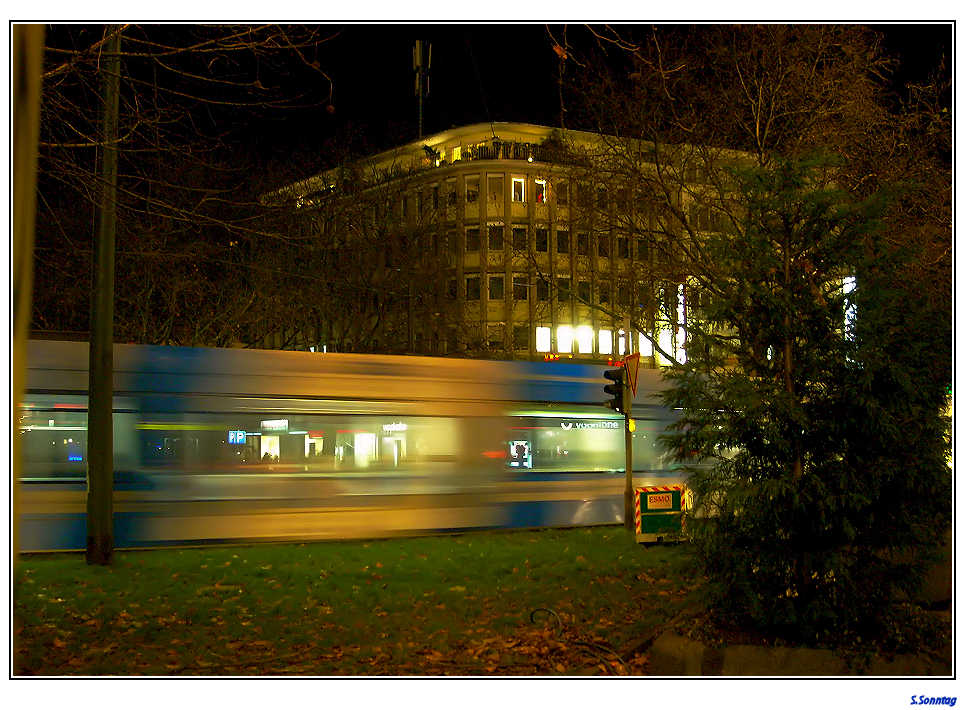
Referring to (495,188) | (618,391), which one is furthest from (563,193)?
(495,188)

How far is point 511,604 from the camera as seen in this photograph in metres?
10.3

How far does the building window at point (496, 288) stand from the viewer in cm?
5309

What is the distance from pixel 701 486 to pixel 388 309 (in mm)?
27454

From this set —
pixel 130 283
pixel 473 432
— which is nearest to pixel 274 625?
pixel 473 432

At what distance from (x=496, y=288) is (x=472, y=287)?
1309 mm

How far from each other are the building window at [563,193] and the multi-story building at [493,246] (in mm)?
28

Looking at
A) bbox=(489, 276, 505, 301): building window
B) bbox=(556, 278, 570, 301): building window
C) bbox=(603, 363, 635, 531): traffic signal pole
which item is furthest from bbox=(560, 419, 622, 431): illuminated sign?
bbox=(489, 276, 505, 301): building window

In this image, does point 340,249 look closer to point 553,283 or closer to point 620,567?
point 553,283

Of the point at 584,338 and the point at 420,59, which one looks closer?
the point at 420,59

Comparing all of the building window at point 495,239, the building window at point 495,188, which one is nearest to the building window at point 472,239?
the building window at point 495,239

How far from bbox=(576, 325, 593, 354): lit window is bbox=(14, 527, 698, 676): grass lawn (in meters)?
37.1

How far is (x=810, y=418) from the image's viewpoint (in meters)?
7.21

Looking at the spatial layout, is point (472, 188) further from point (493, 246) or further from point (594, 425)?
point (594, 425)

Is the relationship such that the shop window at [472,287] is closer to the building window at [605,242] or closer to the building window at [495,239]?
the building window at [495,239]
